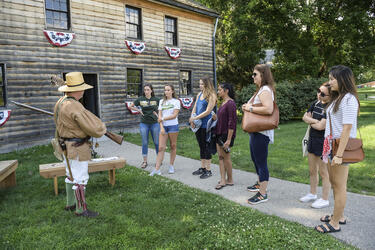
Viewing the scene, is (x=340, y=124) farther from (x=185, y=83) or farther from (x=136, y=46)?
(x=185, y=83)

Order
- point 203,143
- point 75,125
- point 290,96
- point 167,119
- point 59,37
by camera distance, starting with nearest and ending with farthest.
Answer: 1. point 75,125
2. point 203,143
3. point 167,119
4. point 59,37
5. point 290,96

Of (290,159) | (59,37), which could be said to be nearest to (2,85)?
(59,37)

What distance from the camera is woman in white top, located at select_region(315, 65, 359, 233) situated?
10.5 ft

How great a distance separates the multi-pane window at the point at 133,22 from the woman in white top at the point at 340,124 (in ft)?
37.5

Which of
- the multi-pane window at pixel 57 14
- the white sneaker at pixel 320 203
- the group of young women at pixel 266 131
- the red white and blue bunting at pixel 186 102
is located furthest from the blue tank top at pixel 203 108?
the red white and blue bunting at pixel 186 102

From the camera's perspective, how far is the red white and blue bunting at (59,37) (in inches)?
397

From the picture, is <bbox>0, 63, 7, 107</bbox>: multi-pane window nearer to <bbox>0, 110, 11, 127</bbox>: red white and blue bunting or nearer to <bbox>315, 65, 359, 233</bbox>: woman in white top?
<bbox>0, 110, 11, 127</bbox>: red white and blue bunting

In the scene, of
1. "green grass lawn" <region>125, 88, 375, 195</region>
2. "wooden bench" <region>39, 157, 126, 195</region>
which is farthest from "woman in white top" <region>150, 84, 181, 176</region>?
"green grass lawn" <region>125, 88, 375, 195</region>

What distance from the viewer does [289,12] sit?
19.4 meters

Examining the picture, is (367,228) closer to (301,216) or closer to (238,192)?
(301,216)

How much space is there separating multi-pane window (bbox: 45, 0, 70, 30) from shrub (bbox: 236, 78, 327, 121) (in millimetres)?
10274

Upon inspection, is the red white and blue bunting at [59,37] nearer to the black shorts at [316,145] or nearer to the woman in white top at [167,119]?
the woman in white top at [167,119]

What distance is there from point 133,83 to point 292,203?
33.9 ft

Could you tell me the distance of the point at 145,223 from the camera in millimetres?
3951
